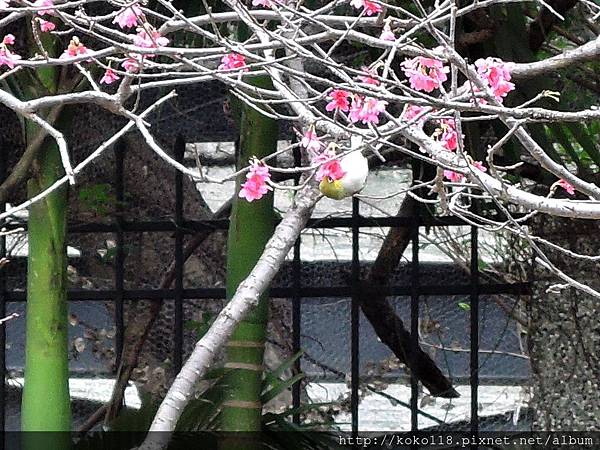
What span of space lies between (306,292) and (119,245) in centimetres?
66

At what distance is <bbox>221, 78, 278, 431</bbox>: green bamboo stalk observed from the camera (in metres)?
2.66

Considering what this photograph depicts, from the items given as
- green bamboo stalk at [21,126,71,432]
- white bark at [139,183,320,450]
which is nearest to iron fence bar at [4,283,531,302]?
green bamboo stalk at [21,126,71,432]

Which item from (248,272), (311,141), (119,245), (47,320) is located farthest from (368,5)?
(119,245)

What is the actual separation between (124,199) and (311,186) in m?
1.71

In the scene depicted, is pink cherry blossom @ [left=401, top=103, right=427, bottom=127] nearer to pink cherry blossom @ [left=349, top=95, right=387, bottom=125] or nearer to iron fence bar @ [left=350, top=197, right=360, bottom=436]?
pink cherry blossom @ [left=349, top=95, right=387, bottom=125]

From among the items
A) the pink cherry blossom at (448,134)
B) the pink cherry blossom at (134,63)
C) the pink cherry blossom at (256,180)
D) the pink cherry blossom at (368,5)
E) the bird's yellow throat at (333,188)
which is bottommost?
the bird's yellow throat at (333,188)

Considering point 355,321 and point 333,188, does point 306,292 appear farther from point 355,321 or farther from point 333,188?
point 333,188

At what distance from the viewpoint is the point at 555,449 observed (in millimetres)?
3236

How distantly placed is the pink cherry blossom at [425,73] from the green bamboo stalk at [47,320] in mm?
1177

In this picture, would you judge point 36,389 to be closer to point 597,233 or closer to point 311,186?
point 311,186

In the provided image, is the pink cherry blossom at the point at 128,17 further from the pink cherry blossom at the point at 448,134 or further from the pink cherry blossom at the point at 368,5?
the pink cherry blossom at the point at 448,134

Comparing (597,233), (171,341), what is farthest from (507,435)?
(171,341)

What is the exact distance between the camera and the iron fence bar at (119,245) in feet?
11.6

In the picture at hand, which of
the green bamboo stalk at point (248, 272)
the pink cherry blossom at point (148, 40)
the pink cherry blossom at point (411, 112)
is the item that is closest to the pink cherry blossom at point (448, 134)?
the pink cherry blossom at point (411, 112)
